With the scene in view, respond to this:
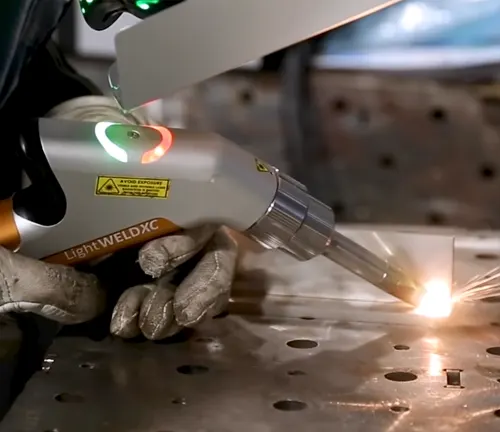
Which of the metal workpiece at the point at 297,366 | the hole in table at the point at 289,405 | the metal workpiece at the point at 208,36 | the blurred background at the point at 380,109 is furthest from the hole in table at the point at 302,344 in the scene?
the blurred background at the point at 380,109

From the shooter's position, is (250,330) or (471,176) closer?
(250,330)

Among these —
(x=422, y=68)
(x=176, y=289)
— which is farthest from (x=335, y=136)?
(x=176, y=289)

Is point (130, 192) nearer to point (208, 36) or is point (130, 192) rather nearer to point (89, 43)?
point (208, 36)

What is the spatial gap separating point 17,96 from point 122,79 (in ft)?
0.83

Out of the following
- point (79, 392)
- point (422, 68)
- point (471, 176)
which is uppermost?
point (422, 68)

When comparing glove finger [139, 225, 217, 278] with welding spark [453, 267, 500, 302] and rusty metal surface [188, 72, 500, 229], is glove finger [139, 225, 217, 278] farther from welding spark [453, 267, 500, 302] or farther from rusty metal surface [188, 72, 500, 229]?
rusty metal surface [188, 72, 500, 229]

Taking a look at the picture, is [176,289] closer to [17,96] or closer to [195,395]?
[195,395]

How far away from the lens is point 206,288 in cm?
65

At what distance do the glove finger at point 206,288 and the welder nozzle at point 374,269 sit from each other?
3.2 inches

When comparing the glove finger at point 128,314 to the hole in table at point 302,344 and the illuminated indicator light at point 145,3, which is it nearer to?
the hole in table at point 302,344

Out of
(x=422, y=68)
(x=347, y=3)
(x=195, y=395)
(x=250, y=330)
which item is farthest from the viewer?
(x=422, y=68)

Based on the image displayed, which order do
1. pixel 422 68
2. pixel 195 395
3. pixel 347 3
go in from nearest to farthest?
pixel 347 3 < pixel 195 395 < pixel 422 68

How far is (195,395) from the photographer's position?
58 cm

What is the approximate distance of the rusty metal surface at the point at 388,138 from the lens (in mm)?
1229
